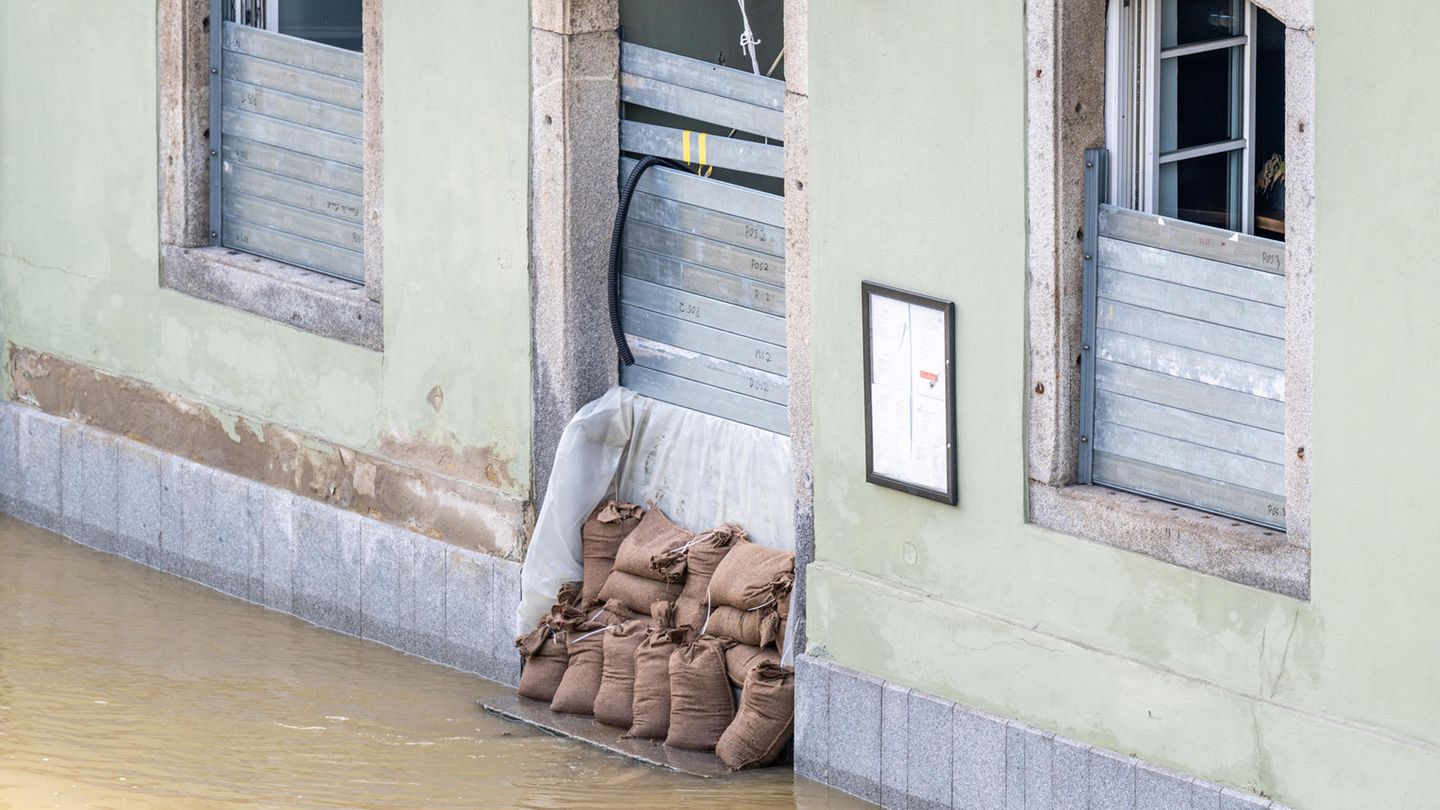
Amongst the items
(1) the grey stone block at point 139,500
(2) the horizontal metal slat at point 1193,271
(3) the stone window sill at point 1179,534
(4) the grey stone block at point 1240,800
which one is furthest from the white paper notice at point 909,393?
(1) the grey stone block at point 139,500

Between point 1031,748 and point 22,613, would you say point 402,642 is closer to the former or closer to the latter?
point 22,613

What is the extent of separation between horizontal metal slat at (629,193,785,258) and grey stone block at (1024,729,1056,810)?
2290 millimetres

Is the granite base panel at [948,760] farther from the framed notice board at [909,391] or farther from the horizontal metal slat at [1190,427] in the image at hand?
the horizontal metal slat at [1190,427]

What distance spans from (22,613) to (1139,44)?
5926mm

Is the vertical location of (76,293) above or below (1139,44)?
below

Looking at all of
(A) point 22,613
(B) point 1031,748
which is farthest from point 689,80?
(A) point 22,613

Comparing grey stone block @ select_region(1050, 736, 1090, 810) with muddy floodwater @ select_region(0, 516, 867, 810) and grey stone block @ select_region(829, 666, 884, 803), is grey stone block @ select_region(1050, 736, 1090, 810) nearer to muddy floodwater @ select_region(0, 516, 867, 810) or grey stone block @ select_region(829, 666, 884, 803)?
grey stone block @ select_region(829, 666, 884, 803)

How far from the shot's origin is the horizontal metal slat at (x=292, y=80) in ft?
34.7

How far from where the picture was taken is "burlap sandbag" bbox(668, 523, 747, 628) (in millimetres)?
9078

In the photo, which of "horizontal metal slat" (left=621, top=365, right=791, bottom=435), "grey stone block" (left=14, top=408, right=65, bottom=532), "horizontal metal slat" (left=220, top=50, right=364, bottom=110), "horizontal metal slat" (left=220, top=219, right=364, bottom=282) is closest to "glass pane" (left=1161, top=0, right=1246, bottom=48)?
"horizontal metal slat" (left=621, top=365, right=791, bottom=435)

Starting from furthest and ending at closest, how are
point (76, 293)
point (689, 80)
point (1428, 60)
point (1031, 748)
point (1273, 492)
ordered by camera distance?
1. point (76, 293)
2. point (689, 80)
3. point (1031, 748)
4. point (1273, 492)
5. point (1428, 60)

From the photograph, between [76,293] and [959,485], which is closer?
[959,485]

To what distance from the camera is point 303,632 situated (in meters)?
10.5

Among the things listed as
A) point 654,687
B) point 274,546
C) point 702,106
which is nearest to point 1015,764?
point 654,687
